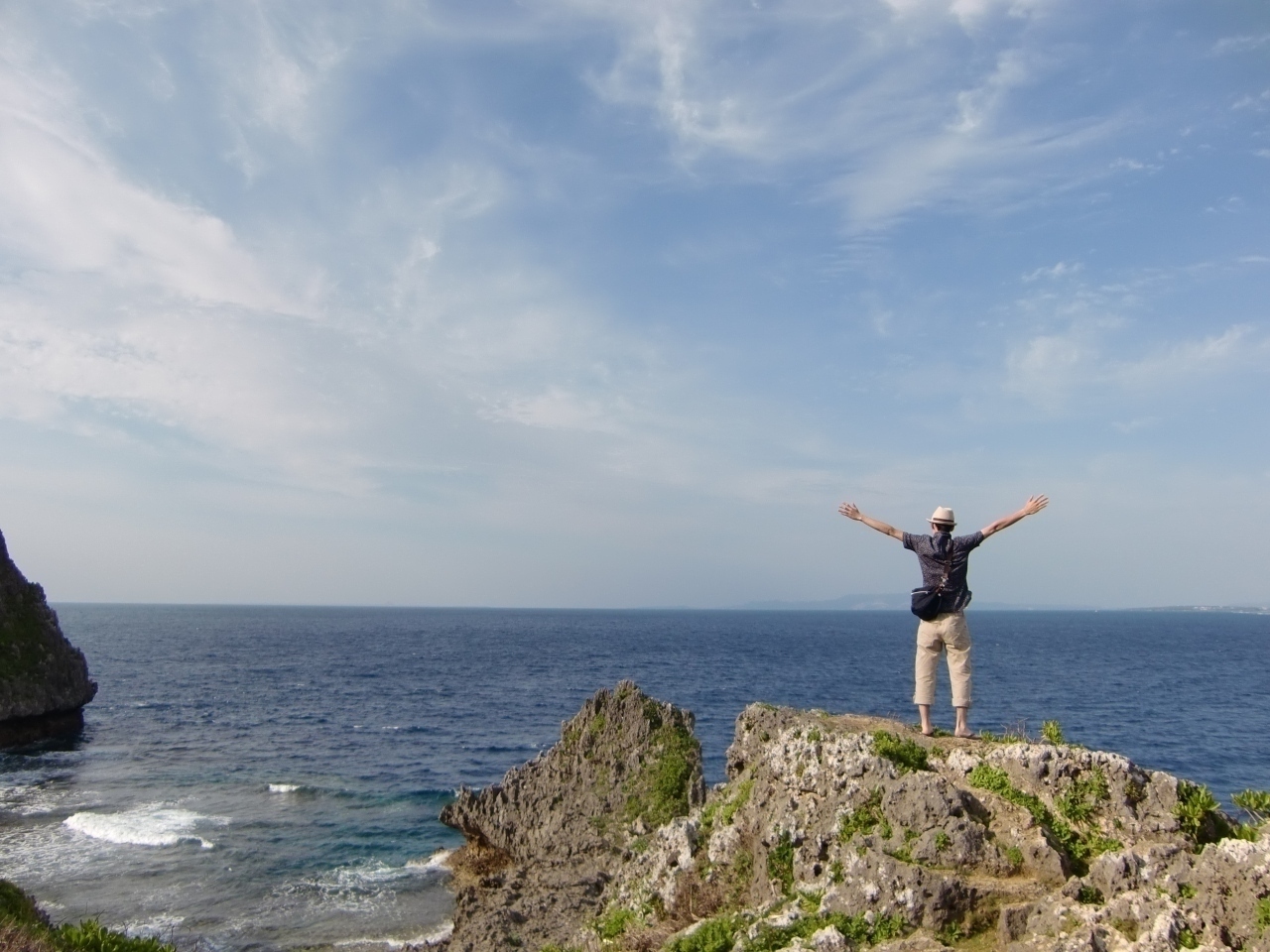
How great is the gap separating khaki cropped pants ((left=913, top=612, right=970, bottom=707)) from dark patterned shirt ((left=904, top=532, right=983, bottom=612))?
27 cm

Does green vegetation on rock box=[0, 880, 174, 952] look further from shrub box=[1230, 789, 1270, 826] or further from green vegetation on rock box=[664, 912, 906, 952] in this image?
shrub box=[1230, 789, 1270, 826]

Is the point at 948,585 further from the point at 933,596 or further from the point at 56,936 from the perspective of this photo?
the point at 56,936

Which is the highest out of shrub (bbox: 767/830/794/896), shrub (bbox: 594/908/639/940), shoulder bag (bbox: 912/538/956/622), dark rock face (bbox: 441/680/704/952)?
shoulder bag (bbox: 912/538/956/622)

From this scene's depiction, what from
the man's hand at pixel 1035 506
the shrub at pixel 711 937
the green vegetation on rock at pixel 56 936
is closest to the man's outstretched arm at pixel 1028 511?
the man's hand at pixel 1035 506

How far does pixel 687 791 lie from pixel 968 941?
2137 cm

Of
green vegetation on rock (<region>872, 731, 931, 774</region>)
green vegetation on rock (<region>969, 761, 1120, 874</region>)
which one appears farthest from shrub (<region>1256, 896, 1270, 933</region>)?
green vegetation on rock (<region>872, 731, 931, 774</region>)

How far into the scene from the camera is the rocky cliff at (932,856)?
398 inches

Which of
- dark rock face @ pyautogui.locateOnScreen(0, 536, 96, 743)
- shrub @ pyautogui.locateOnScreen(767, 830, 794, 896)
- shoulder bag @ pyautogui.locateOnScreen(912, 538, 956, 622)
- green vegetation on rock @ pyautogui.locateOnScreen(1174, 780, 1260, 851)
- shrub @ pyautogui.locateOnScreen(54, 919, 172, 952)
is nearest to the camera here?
green vegetation on rock @ pyautogui.locateOnScreen(1174, 780, 1260, 851)

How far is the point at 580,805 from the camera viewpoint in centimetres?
3209

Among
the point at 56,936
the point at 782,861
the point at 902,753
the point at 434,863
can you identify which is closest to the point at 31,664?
the point at 434,863

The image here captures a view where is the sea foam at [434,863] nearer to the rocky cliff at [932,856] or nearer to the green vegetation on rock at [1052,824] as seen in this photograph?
the rocky cliff at [932,856]

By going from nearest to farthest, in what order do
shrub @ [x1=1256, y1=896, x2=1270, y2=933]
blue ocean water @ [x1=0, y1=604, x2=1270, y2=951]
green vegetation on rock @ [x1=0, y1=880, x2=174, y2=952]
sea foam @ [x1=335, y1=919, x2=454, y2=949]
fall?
shrub @ [x1=1256, y1=896, x2=1270, y2=933], green vegetation on rock @ [x1=0, y1=880, x2=174, y2=952], sea foam @ [x1=335, y1=919, x2=454, y2=949], blue ocean water @ [x1=0, y1=604, x2=1270, y2=951]

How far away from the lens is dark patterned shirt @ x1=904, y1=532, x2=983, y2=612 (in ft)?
47.0

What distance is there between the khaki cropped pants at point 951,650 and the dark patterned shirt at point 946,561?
267 mm
